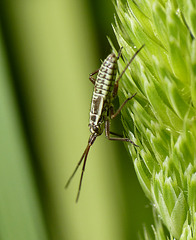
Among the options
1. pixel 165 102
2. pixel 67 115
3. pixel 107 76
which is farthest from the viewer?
pixel 67 115

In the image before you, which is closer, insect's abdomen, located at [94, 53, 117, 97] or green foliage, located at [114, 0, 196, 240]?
green foliage, located at [114, 0, 196, 240]

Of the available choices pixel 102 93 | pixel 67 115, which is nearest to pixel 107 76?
pixel 102 93

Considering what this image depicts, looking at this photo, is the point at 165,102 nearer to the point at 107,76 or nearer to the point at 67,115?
the point at 107,76

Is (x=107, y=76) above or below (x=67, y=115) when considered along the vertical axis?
above

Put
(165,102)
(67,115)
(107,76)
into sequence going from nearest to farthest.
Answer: (165,102) < (107,76) < (67,115)

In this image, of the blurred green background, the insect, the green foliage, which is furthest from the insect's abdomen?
the blurred green background

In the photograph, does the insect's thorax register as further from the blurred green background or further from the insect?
the blurred green background

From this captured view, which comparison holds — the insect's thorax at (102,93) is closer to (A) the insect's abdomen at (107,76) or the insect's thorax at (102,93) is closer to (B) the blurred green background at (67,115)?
(A) the insect's abdomen at (107,76)

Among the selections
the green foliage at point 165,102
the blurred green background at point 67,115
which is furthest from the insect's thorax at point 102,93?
the blurred green background at point 67,115
